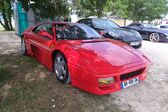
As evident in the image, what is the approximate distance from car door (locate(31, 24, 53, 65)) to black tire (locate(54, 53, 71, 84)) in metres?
0.34

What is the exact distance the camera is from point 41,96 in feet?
11.4

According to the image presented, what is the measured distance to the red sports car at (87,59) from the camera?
3.11 meters

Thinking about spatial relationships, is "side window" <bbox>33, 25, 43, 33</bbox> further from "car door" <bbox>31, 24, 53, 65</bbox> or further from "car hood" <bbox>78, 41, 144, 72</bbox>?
"car hood" <bbox>78, 41, 144, 72</bbox>

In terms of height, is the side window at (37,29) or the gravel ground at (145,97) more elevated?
the side window at (37,29)

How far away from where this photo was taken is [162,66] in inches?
215

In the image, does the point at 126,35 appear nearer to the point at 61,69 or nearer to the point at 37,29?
the point at 37,29

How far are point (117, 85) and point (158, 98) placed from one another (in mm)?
933

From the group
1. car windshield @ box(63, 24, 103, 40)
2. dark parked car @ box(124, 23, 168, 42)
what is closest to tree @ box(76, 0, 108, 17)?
dark parked car @ box(124, 23, 168, 42)

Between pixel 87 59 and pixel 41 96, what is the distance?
107 cm

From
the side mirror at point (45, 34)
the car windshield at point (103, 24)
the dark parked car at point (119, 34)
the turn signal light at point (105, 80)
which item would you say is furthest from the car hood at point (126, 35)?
the turn signal light at point (105, 80)

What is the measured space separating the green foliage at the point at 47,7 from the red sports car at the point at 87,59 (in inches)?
54.0

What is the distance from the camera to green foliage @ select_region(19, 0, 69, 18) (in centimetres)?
591

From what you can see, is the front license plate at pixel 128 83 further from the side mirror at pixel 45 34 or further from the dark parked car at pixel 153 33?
the dark parked car at pixel 153 33

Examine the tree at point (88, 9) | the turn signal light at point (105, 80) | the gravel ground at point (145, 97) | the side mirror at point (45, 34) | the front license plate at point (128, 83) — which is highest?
the tree at point (88, 9)
